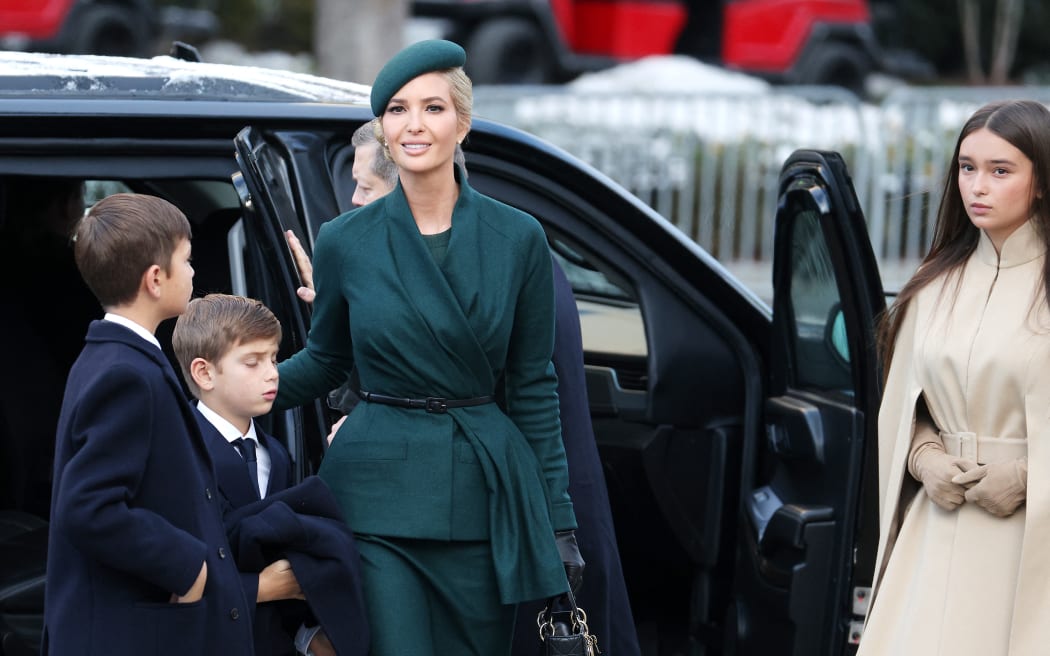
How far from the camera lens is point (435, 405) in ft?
8.09

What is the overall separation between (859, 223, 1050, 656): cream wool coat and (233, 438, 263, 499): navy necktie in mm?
1190

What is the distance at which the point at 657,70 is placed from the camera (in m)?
14.5

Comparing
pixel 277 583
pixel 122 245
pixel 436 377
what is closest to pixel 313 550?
pixel 277 583

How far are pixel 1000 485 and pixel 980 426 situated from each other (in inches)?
4.7

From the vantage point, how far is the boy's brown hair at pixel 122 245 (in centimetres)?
219

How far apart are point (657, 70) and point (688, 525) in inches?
455

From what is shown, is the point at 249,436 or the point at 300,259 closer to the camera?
the point at 249,436

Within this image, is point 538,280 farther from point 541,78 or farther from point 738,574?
point 541,78

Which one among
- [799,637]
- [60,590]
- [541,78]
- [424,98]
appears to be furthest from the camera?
[541,78]

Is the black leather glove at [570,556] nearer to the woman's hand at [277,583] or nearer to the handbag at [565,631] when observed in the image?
the handbag at [565,631]

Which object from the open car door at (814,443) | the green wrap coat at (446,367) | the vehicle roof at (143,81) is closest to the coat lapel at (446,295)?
the green wrap coat at (446,367)

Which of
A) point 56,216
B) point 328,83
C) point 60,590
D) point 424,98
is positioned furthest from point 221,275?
point 60,590

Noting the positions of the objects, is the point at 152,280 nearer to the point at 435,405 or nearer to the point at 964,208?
the point at 435,405

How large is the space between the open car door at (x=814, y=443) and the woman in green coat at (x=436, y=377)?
733 millimetres
